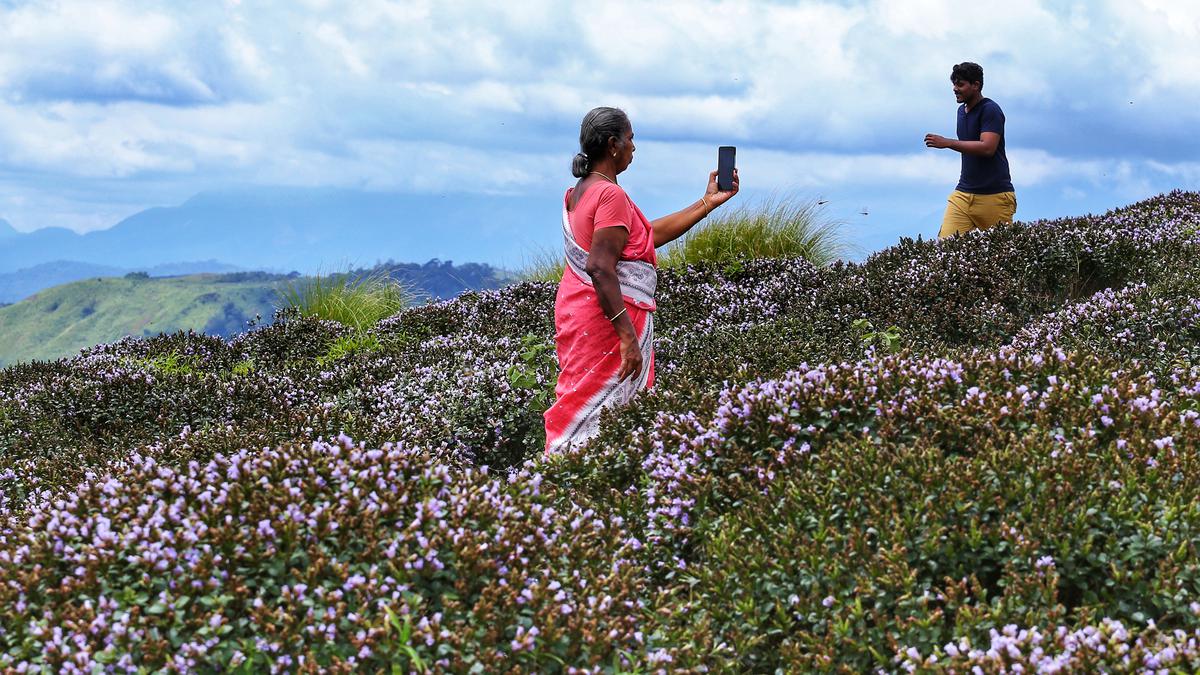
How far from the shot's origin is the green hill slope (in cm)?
10425

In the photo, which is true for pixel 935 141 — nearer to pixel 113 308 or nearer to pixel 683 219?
pixel 683 219

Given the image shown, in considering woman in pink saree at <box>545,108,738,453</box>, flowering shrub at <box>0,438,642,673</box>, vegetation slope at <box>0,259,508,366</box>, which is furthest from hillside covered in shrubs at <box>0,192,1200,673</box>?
vegetation slope at <box>0,259,508,366</box>

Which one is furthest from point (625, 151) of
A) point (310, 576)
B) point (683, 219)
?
point (310, 576)

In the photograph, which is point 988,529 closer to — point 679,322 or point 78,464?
point 78,464

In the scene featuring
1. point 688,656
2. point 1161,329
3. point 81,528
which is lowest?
point 688,656

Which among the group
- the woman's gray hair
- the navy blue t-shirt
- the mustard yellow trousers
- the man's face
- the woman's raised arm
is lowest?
the woman's raised arm

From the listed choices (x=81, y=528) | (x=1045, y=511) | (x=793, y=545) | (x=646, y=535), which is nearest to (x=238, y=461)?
(x=81, y=528)

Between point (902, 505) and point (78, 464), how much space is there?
602 centimetres

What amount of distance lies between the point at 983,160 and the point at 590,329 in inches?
287

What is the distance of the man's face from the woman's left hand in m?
5.42

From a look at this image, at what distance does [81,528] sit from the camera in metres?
4.02

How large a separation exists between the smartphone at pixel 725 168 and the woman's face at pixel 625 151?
4.26ft

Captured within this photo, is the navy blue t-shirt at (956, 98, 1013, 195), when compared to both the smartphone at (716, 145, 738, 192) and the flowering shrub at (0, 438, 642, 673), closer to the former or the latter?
the smartphone at (716, 145, 738, 192)

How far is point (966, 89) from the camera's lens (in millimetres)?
12211
